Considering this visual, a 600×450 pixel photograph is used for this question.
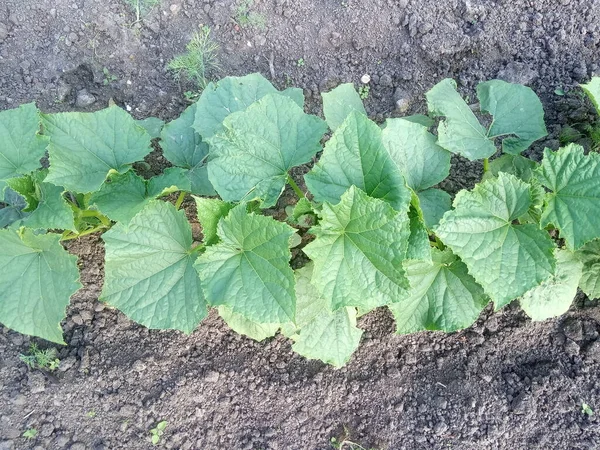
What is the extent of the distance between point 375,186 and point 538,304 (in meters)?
1.37

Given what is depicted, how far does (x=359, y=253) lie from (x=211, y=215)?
2.53 feet

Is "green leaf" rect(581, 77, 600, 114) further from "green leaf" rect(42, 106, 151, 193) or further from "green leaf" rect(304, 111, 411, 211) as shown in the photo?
"green leaf" rect(42, 106, 151, 193)

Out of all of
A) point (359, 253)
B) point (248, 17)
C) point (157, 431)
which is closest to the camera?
point (359, 253)

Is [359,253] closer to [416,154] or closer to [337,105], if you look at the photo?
[416,154]

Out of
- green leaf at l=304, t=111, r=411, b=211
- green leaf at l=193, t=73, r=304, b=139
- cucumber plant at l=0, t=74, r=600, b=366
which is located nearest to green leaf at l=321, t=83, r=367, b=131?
cucumber plant at l=0, t=74, r=600, b=366

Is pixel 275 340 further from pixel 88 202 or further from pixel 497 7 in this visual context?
pixel 497 7

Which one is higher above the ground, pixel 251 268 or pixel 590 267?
pixel 251 268

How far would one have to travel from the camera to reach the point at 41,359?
345cm

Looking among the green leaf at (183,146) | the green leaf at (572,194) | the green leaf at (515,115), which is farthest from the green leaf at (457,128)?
the green leaf at (183,146)

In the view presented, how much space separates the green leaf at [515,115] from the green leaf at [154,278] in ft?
6.30

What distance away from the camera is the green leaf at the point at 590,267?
314cm

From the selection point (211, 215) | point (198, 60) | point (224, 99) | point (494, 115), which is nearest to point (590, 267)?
point (494, 115)

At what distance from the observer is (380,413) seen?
3.43 meters

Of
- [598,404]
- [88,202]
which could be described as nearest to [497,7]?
[598,404]
